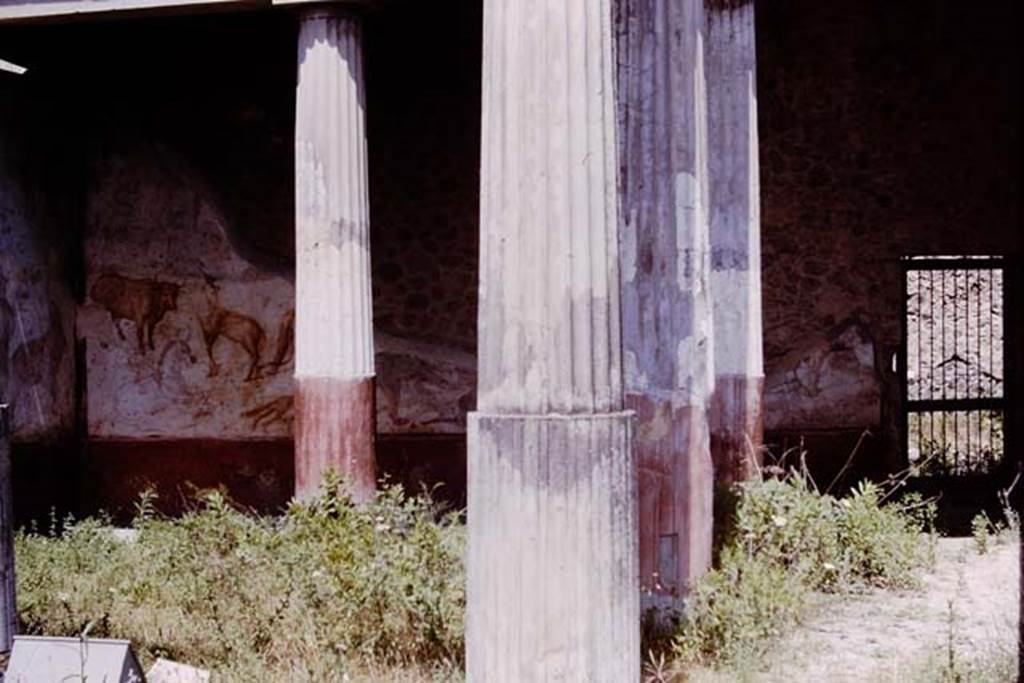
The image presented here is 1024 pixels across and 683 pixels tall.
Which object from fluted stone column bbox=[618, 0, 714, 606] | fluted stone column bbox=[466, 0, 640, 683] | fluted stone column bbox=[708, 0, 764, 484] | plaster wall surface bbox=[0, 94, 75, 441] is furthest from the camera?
Result: plaster wall surface bbox=[0, 94, 75, 441]

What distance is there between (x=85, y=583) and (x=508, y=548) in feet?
13.2

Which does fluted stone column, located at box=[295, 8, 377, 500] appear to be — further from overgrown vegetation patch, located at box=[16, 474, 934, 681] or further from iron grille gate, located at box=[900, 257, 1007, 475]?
iron grille gate, located at box=[900, 257, 1007, 475]

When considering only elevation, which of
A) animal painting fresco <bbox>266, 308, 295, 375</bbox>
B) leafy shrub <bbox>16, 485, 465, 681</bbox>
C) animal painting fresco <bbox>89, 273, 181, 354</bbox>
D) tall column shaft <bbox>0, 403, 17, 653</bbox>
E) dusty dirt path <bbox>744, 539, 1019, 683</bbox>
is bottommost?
dusty dirt path <bbox>744, 539, 1019, 683</bbox>

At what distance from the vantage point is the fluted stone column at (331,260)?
23.8ft

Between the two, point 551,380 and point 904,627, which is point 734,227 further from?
point 551,380

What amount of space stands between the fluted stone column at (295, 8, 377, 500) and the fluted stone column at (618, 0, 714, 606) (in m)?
2.33

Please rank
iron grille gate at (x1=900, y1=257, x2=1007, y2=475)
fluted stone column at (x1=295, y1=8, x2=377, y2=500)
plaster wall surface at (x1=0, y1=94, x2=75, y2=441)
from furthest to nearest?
iron grille gate at (x1=900, y1=257, x2=1007, y2=475) < plaster wall surface at (x1=0, y1=94, x2=75, y2=441) < fluted stone column at (x1=295, y1=8, x2=377, y2=500)

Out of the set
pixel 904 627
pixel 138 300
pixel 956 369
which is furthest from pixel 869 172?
pixel 138 300

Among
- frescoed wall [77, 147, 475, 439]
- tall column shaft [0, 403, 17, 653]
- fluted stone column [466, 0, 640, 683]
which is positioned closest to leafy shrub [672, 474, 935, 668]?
fluted stone column [466, 0, 640, 683]

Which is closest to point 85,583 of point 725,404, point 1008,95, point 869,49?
point 725,404

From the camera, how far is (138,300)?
10.4 m

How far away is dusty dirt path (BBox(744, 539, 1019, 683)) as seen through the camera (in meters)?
4.98

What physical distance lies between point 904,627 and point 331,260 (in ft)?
12.6

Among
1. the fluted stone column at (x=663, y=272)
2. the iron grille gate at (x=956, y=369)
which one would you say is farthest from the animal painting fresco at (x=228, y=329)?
the iron grille gate at (x=956, y=369)
